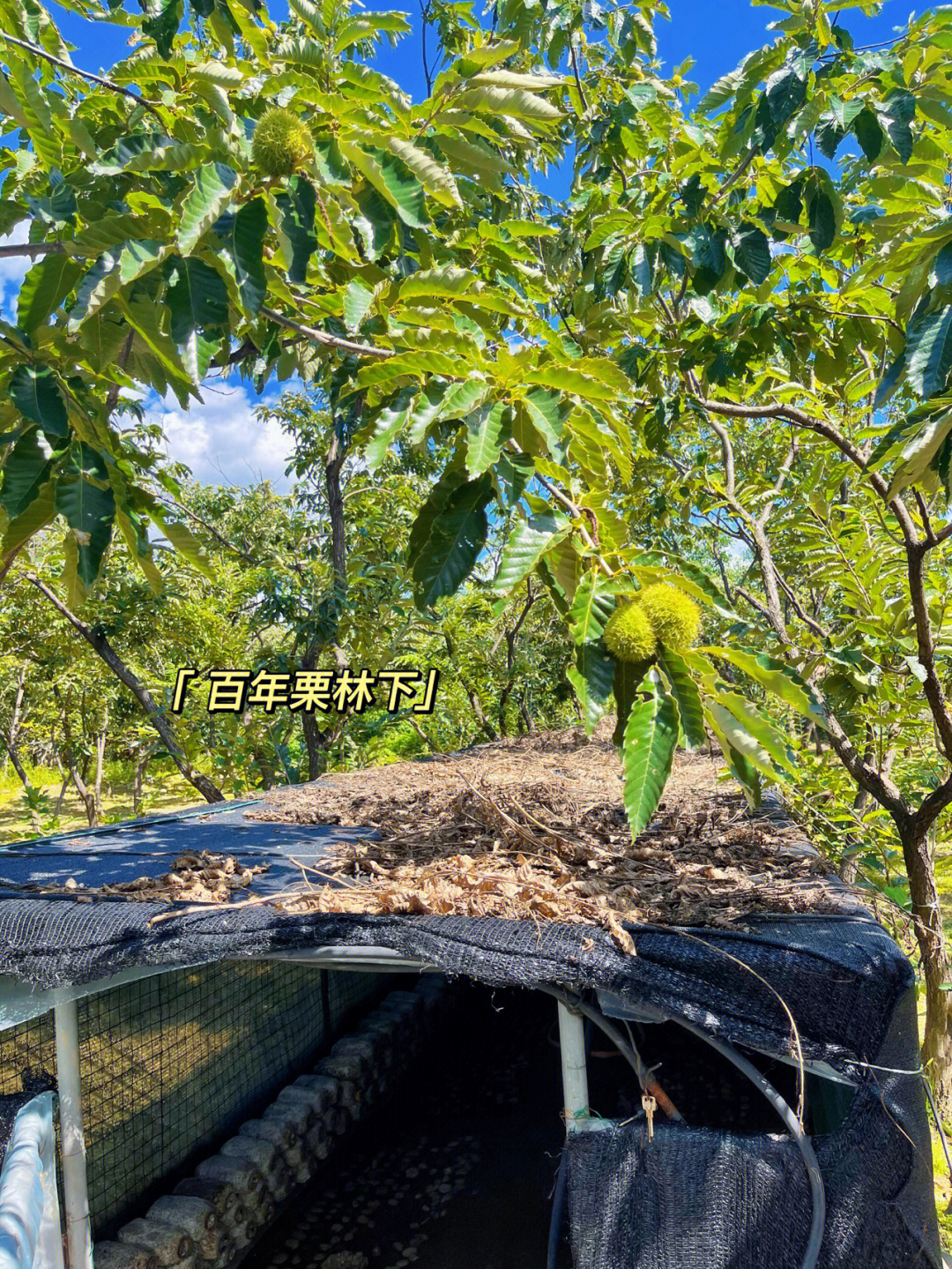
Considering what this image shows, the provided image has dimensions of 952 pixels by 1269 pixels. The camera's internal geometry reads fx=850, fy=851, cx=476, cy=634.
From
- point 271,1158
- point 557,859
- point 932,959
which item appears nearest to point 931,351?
point 557,859

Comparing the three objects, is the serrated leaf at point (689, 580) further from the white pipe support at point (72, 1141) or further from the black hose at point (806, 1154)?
the white pipe support at point (72, 1141)

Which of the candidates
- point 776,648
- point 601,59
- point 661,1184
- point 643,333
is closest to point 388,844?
point 661,1184

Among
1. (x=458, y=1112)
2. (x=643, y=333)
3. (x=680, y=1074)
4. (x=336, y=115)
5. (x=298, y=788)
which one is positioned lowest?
(x=458, y=1112)

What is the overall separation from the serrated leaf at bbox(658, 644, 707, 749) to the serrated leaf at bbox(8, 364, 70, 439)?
0.92 metres

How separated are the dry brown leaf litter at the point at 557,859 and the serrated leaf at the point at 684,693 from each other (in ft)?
2.33

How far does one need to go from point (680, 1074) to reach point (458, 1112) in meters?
1.12

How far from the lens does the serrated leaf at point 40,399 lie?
1237 mm

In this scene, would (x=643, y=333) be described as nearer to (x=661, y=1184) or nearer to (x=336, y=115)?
(x=336, y=115)

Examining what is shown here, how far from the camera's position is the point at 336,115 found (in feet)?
4.10

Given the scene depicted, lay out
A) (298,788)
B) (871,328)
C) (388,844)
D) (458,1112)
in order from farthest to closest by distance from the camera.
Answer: (298,788) → (458,1112) → (388,844) → (871,328)

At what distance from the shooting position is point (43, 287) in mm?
1323

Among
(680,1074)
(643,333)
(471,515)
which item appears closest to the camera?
(471,515)

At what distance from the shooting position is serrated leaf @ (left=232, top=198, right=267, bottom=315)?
1195mm

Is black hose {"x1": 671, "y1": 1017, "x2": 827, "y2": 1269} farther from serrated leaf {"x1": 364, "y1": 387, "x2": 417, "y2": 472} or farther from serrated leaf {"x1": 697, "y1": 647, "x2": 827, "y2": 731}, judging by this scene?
serrated leaf {"x1": 364, "y1": 387, "x2": 417, "y2": 472}
